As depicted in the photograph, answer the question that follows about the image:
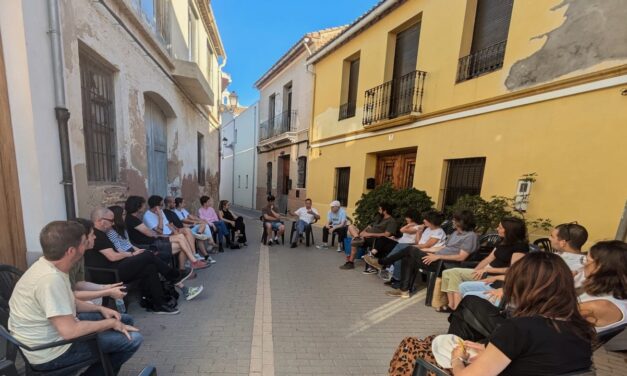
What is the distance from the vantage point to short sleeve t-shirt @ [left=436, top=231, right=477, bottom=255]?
147 inches

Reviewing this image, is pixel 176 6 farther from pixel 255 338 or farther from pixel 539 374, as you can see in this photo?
pixel 539 374

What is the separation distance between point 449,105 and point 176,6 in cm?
723

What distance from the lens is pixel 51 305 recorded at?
5.20ft

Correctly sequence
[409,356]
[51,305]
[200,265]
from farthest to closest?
[200,265]
[409,356]
[51,305]

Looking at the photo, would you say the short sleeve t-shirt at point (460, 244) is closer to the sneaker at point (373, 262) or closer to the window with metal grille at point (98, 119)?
the sneaker at point (373, 262)

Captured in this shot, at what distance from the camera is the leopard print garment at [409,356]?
184 centimetres

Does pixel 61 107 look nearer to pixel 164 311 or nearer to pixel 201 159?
pixel 164 311

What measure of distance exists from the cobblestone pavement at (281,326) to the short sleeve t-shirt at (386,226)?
898mm

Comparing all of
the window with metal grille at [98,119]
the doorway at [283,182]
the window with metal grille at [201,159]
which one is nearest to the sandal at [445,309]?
the window with metal grille at [98,119]

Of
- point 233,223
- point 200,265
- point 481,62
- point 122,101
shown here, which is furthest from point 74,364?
point 481,62

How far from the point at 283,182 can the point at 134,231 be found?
11067 millimetres

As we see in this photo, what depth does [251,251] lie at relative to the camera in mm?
6539

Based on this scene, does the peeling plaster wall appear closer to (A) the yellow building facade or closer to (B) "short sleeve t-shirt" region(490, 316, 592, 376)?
(B) "short sleeve t-shirt" region(490, 316, 592, 376)

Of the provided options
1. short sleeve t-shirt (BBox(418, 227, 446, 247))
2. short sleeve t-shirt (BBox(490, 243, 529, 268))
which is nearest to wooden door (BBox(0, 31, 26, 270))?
short sleeve t-shirt (BBox(418, 227, 446, 247))
